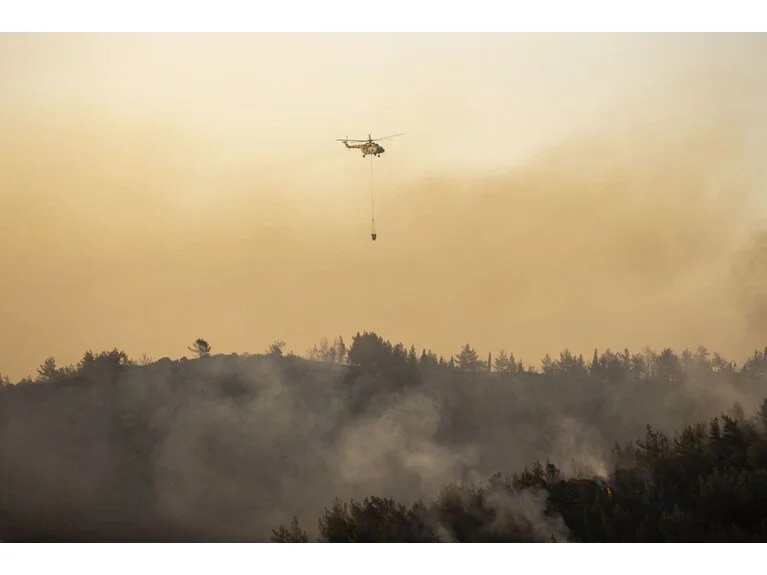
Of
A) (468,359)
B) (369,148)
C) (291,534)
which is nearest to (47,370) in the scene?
(291,534)

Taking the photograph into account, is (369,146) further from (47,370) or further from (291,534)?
(47,370)

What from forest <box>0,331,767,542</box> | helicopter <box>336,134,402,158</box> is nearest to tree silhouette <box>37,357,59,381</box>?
forest <box>0,331,767,542</box>

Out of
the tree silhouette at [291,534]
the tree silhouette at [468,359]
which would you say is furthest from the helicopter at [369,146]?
the tree silhouette at [291,534]

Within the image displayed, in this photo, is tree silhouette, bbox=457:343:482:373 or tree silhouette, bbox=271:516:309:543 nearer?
tree silhouette, bbox=271:516:309:543

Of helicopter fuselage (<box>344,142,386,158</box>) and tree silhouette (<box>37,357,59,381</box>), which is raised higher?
helicopter fuselage (<box>344,142,386,158</box>)

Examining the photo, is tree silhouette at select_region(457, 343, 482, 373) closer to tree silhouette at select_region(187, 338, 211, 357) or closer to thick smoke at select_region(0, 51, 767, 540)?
thick smoke at select_region(0, 51, 767, 540)

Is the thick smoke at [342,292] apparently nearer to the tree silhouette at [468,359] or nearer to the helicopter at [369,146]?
the tree silhouette at [468,359]
